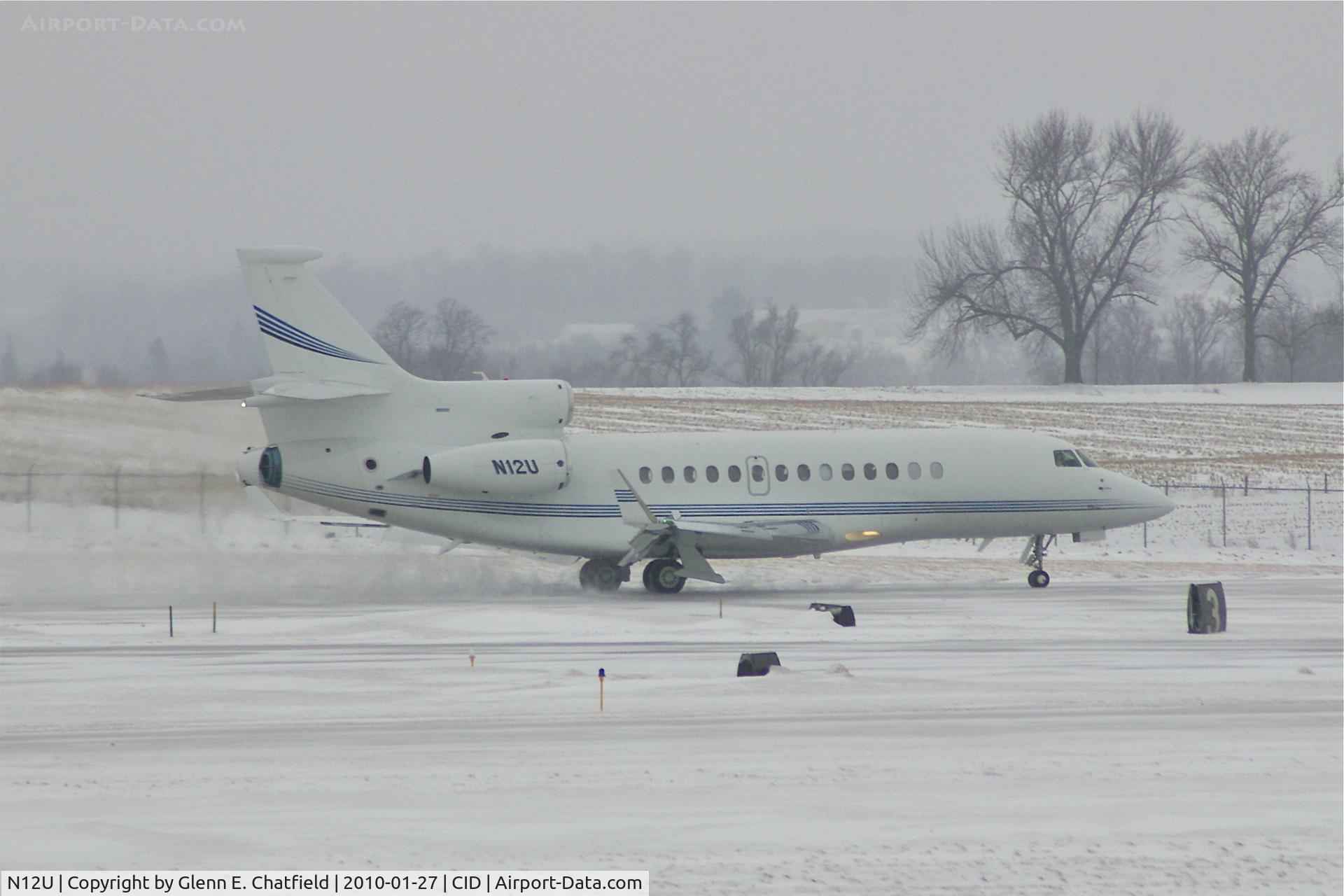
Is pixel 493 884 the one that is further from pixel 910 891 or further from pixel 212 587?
pixel 212 587

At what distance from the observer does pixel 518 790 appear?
1210 cm

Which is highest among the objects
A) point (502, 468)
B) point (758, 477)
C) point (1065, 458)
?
point (1065, 458)

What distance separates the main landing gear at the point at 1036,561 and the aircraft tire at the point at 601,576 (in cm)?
846

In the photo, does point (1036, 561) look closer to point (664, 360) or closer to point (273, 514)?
point (273, 514)

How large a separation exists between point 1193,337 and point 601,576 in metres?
128

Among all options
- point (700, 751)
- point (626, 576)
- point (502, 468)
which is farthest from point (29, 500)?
point (700, 751)

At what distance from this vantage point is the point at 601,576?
1208 inches

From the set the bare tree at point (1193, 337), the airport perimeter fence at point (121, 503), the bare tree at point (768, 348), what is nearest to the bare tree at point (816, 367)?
the bare tree at point (768, 348)

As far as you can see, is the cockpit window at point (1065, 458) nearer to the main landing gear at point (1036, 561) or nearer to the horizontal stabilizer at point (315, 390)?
the main landing gear at point (1036, 561)

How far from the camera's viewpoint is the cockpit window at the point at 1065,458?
104 feet

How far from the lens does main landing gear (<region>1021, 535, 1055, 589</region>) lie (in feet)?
100

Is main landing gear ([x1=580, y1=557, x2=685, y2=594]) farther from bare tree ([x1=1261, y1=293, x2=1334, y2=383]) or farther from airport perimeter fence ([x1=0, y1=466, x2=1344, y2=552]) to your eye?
bare tree ([x1=1261, y1=293, x2=1334, y2=383])

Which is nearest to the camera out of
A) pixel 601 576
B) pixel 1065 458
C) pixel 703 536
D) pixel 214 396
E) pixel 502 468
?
pixel 214 396

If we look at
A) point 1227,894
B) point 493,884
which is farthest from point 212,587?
point 1227,894
